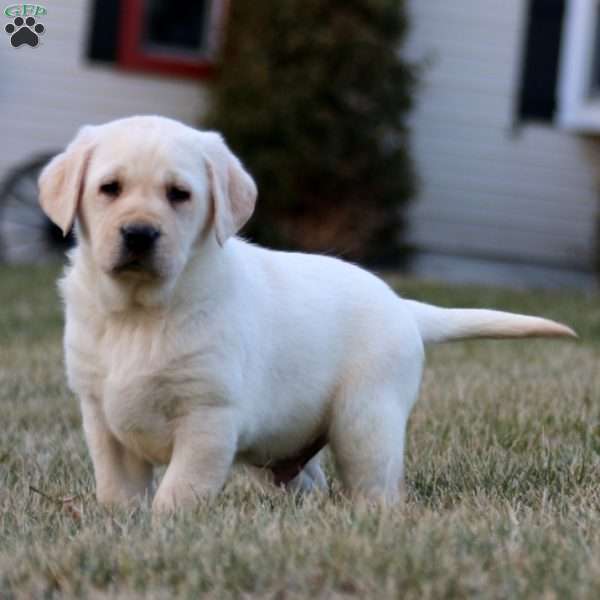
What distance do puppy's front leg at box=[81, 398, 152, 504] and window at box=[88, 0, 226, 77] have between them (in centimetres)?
910

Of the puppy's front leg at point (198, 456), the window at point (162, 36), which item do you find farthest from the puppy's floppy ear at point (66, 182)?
the window at point (162, 36)

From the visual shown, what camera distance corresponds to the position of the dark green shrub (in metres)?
11.9

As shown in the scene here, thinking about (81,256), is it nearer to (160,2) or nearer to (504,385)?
(504,385)

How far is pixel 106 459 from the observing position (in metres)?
3.80

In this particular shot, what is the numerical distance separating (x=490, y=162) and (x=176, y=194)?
397 inches

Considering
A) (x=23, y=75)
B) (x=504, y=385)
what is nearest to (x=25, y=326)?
(x=504, y=385)

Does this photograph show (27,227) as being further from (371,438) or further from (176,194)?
(176,194)

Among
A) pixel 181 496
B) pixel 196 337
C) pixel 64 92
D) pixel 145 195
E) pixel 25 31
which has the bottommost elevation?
pixel 181 496

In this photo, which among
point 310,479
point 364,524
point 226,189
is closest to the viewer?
point 364,524

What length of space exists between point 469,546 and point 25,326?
610cm

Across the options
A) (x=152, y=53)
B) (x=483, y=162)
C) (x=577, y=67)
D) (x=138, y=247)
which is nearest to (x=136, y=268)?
(x=138, y=247)

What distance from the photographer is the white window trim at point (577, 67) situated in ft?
43.5

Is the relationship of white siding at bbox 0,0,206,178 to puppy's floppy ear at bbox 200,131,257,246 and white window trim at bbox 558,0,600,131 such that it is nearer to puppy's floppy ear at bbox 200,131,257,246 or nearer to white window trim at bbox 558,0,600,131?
white window trim at bbox 558,0,600,131

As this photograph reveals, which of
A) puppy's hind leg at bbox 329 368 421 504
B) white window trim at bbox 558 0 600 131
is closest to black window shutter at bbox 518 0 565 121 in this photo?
white window trim at bbox 558 0 600 131
